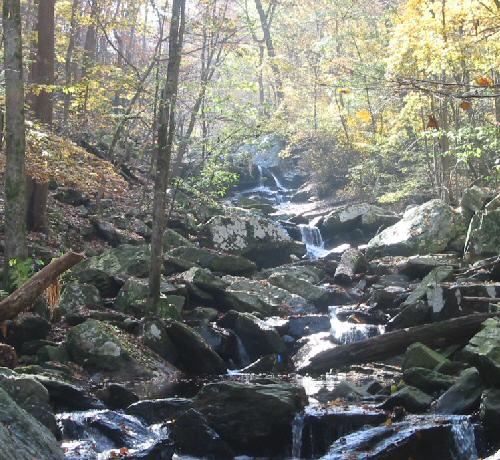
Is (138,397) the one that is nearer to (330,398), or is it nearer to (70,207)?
(330,398)

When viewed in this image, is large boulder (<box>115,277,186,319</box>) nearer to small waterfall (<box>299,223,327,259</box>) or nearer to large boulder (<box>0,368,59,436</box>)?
large boulder (<box>0,368,59,436</box>)

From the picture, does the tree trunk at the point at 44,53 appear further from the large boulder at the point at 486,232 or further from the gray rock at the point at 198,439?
the large boulder at the point at 486,232

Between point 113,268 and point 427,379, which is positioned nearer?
point 427,379

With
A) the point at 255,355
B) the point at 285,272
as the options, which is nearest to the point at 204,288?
the point at 255,355

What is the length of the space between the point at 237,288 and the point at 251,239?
4896 mm

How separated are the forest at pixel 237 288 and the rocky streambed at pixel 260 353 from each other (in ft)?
0.12

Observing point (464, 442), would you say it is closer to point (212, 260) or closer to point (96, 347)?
point (96, 347)

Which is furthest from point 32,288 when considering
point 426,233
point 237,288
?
point 426,233

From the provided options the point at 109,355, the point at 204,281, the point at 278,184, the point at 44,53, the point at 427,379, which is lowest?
the point at 109,355

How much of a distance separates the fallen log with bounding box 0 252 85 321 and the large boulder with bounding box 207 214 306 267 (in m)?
10.6

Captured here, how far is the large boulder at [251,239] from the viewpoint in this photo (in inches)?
792

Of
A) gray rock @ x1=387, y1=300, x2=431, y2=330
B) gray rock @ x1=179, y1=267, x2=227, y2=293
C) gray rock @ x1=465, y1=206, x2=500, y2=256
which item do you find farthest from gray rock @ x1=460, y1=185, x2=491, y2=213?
gray rock @ x1=179, y1=267, x2=227, y2=293

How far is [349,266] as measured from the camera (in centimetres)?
1856

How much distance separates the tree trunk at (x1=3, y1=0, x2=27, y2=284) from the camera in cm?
1122
